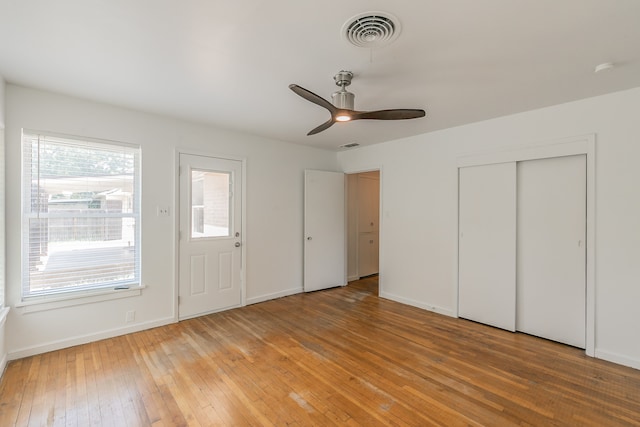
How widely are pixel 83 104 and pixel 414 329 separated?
439 cm

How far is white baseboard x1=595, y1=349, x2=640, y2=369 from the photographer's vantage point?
2.58 m

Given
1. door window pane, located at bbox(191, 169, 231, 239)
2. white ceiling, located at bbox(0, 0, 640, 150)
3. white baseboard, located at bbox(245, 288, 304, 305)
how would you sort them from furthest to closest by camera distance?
white baseboard, located at bbox(245, 288, 304, 305) → door window pane, located at bbox(191, 169, 231, 239) → white ceiling, located at bbox(0, 0, 640, 150)

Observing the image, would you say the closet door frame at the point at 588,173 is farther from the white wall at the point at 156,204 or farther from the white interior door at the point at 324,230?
the white wall at the point at 156,204

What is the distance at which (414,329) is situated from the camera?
3.43 metres

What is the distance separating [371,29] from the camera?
1.80 meters

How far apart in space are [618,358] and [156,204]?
4.98 meters

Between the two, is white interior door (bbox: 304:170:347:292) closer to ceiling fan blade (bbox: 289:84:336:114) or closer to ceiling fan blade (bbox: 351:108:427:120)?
ceiling fan blade (bbox: 351:108:427:120)

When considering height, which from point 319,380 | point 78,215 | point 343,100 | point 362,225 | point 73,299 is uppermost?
point 343,100

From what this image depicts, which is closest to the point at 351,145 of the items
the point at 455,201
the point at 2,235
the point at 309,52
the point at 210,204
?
the point at 455,201

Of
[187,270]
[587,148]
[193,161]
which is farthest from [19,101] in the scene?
[587,148]

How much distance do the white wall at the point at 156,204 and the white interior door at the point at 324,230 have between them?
0.16 meters

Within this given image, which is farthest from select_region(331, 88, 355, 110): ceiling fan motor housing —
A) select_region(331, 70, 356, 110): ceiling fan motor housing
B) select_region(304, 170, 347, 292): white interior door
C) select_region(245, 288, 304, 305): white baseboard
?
select_region(245, 288, 304, 305): white baseboard

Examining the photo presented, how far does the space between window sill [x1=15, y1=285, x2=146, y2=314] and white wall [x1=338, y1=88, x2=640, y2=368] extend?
11.6 ft

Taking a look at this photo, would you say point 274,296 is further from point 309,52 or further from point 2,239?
point 309,52
